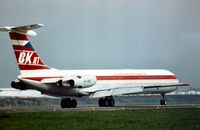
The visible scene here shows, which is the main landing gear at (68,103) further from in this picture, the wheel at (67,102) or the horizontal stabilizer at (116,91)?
the horizontal stabilizer at (116,91)

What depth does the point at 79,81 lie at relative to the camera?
45.3 m

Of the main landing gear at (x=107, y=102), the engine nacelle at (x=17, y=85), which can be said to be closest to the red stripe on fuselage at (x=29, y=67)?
the engine nacelle at (x=17, y=85)

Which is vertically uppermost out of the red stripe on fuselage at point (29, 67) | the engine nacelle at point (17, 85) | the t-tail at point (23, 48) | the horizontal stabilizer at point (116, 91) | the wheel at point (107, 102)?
the t-tail at point (23, 48)

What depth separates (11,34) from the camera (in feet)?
139

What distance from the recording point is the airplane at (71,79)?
4278 cm

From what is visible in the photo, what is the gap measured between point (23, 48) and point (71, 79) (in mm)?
4968

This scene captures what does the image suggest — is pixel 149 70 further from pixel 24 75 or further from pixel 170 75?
pixel 24 75

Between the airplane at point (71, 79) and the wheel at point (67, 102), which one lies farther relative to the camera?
the wheel at point (67, 102)

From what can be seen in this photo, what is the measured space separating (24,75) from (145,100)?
42.4 meters

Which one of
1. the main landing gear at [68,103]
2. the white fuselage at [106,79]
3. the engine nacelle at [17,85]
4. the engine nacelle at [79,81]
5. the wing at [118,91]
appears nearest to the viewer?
the engine nacelle at [17,85]

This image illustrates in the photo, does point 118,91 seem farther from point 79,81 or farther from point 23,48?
point 23,48

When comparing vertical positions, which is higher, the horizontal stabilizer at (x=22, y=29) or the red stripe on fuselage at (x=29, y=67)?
the horizontal stabilizer at (x=22, y=29)

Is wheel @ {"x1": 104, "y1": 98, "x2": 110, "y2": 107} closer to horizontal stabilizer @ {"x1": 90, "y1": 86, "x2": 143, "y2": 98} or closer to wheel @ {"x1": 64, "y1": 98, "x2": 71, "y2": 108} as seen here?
horizontal stabilizer @ {"x1": 90, "y1": 86, "x2": 143, "y2": 98}

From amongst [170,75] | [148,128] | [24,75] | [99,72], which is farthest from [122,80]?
[148,128]
